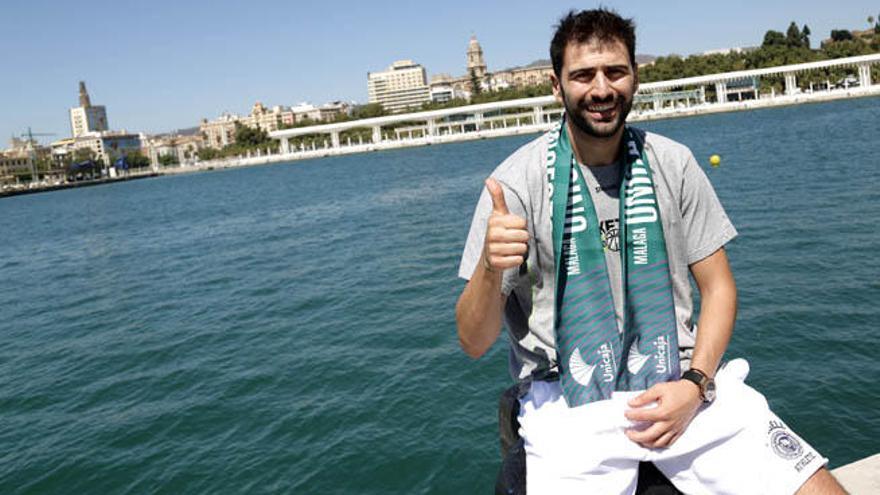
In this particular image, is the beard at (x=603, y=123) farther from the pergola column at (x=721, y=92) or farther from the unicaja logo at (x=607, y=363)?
the pergola column at (x=721, y=92)

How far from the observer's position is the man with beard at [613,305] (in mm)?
2293

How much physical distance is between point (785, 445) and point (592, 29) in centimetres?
154

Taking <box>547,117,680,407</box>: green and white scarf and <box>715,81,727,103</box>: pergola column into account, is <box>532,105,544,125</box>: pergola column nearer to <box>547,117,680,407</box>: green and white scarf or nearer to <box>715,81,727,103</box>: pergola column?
<box>715,81,727,103</box>: pergola column

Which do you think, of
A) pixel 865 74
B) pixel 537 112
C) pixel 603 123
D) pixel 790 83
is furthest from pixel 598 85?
pixel 537 112

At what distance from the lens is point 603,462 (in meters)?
2.30

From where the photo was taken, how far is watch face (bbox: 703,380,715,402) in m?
2.37

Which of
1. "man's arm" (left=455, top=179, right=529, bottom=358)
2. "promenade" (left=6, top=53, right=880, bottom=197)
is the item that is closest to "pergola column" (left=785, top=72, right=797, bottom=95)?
"promenade" (left=6, top=53, right=880, bottom=197)

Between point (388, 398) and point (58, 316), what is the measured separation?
508 inches

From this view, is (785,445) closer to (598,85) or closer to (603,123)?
(603,123)

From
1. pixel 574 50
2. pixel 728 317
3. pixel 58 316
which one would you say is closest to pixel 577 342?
pixel 728 317

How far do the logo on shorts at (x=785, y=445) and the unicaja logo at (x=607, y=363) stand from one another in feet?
1.83

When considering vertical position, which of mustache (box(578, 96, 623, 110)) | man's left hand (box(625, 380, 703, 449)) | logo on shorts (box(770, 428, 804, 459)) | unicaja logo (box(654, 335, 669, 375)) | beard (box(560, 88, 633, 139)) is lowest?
logo on shorts (box(770, 428, 804, 459))

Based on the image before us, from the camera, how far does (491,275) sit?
2203mm

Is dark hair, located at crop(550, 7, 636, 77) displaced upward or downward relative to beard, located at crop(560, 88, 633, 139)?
upward
